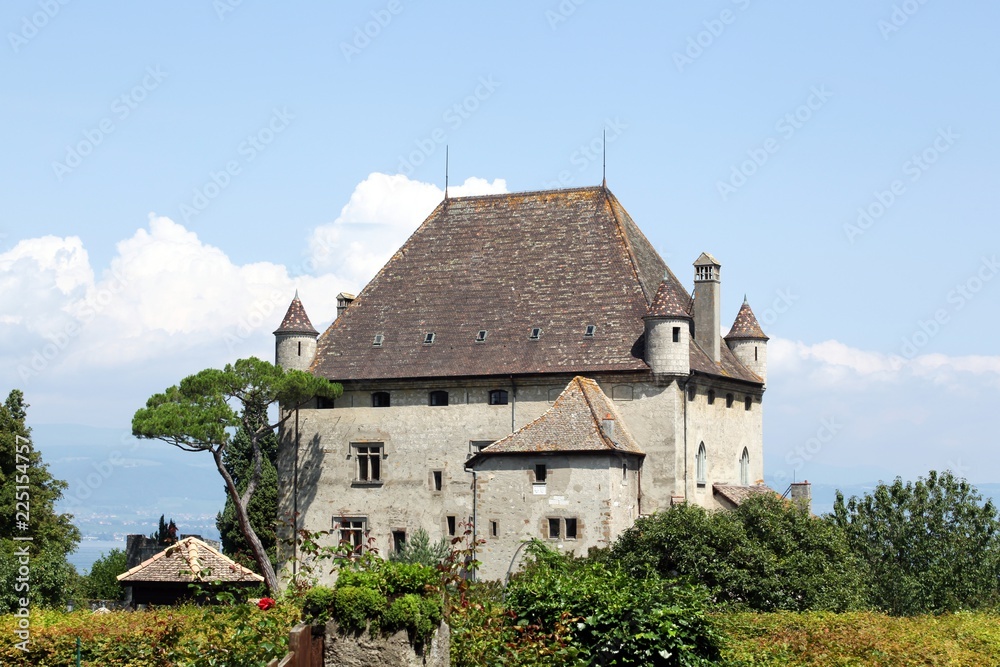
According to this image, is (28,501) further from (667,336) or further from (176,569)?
(667,336)

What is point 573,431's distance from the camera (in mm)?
49844

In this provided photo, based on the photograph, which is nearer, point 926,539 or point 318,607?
point 318,607

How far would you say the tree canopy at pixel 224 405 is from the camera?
173 feet

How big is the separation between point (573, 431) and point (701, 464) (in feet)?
22.6

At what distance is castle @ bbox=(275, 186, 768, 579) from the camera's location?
49.8m

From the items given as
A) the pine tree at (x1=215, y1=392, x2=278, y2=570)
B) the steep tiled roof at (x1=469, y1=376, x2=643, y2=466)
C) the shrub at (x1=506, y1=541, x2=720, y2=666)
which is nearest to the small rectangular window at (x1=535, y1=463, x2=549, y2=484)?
the steep tiled roof at (x1=469, y1=376, x2=643, y2=466)

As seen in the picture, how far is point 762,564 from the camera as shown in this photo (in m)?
44.4

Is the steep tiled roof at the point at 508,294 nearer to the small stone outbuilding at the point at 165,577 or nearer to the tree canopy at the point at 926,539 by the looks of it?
the tree canopy at the point at 926,539

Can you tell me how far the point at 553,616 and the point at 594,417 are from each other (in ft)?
94.3

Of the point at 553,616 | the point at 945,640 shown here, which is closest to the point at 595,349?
the point at 945,640

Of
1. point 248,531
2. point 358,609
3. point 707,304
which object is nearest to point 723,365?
point 707,304

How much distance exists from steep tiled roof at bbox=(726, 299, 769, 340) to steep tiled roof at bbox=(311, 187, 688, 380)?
3509 millimetres

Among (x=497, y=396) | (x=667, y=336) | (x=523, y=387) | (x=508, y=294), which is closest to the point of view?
(x=667, y=336)

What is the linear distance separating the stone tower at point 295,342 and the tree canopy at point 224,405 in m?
1.64
